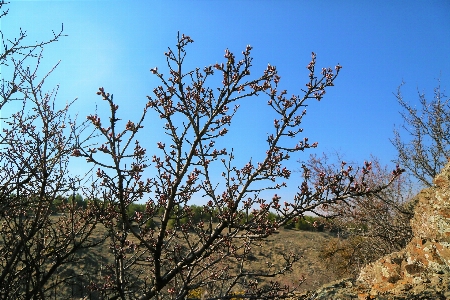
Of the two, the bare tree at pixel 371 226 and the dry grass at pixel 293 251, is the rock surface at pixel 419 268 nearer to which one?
the bare tree at pixel 371 226

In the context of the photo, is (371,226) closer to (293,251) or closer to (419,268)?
(419,268)

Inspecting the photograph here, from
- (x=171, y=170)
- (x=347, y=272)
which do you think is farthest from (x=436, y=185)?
(x=347, y=272)

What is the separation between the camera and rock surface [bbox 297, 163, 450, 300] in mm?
4176

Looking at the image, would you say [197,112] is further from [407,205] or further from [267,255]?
[267,255]

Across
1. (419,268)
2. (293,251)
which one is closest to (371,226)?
(419,268)

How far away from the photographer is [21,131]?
14.6 feet

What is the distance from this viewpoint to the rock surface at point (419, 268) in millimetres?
4176

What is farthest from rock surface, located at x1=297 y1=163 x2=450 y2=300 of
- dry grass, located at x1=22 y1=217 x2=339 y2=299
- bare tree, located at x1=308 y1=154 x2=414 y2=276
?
dry grass, located at x1=22 y1=217 x2=339 y2=299

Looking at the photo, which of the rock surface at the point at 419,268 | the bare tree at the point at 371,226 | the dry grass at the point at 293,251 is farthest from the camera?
the dry grass at the point at 293,251

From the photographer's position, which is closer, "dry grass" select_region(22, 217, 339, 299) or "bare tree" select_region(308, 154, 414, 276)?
"bare tree" select_region(308, 154, 414, 276)

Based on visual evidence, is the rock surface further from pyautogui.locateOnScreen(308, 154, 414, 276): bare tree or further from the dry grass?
the dry grass

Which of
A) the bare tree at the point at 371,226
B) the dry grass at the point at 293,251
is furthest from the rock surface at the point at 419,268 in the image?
the dry grass at the point at 293,251

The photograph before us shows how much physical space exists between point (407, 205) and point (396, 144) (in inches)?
99.8

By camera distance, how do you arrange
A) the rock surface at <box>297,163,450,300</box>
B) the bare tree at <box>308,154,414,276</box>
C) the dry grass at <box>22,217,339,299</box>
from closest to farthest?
the rock surface at <box>297,163,450,300</box>, the bare tree at <box>308,154,414,276</box>, the dry grass at <box>22,217,339,299</box>
